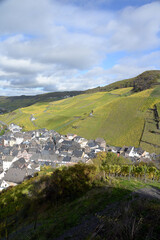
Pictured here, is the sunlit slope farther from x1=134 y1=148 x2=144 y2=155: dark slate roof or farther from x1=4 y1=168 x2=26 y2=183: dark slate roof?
x1=4 y1=168 x2=26 y2=183: dark slate roof

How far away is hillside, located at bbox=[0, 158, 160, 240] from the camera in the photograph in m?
7.20

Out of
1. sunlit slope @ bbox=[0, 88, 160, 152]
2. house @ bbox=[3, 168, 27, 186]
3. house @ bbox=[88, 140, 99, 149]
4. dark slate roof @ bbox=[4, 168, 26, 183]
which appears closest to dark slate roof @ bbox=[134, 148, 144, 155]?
sunlit slope @ bbox=[0, 88, 160, 152]

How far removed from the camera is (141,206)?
27.8 feet

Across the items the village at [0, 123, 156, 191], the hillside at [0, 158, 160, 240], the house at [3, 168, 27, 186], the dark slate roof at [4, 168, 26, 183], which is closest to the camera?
the hillside at [0, 158, 160, 240]

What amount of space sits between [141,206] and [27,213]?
1265 centimetres

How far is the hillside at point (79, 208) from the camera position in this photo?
7200 mm

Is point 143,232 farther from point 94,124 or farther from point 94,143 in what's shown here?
point 94,124

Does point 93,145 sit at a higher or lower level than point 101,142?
lower

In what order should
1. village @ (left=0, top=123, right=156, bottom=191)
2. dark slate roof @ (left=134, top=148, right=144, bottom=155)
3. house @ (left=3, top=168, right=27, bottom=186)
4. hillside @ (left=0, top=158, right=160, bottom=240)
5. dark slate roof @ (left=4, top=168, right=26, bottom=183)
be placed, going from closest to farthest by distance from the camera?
hillside @ (left=0, top=158, right=160, bottom=240), house @ (left=3, top=168, right=27, bottom=186), dark slate roof @ (left=4, top=168, right=26, bottom=183), village @ (left=0, top=123, right=156, bottom=191), dark slate roof @ (left=134, top=148, right=144, bottom=155)

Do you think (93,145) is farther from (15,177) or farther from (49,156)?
(15,177)

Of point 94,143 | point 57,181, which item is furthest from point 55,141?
point 57,181

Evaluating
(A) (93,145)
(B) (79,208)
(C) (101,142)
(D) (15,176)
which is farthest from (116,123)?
(B) (79,208)

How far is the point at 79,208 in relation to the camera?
448 inches

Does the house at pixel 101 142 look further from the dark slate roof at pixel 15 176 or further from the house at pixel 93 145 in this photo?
the dark slate roof at pixel 15 176
